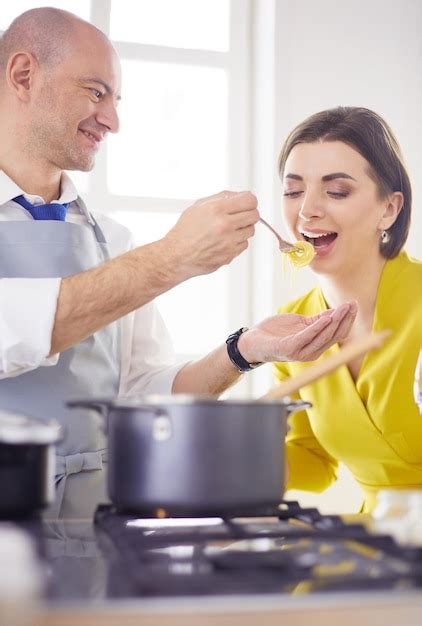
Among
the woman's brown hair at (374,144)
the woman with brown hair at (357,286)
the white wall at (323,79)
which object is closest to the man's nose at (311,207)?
the woman with brown hair at (357,286)

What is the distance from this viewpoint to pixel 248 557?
0.71 m

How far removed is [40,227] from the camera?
1751 millimetres

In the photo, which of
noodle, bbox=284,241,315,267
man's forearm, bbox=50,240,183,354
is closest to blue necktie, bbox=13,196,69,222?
man's forearm, bbox=50,240,183,354

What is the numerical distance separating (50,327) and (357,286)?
1.13 m

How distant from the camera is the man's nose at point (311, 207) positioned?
2.21m

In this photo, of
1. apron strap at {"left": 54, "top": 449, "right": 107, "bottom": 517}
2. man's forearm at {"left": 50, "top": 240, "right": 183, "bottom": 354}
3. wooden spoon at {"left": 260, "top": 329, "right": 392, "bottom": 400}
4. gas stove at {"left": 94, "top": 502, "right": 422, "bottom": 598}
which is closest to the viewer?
gas stove at {"left": 94, "top": 502, "right": 422, "bottom": 598}

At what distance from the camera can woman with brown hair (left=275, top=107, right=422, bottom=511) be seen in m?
2.02

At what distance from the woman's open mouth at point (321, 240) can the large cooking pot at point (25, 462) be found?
1445 millimetres

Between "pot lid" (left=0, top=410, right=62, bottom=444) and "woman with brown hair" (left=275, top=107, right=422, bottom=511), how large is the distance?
128 cm

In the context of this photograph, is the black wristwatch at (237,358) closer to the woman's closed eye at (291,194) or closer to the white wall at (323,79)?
the woman's closed eye at (291,194)

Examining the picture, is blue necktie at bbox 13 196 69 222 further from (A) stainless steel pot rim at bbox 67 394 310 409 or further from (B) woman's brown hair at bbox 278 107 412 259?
(A) stainless steel pot rim at bbox 67 394 310 409

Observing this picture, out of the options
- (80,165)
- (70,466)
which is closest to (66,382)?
(70,466)

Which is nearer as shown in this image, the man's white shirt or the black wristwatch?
the man's white shirt

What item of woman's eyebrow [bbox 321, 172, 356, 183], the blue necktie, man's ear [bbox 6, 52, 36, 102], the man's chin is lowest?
the blue necktie
